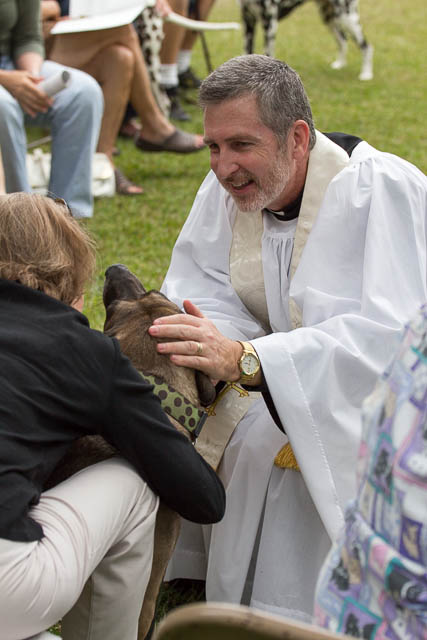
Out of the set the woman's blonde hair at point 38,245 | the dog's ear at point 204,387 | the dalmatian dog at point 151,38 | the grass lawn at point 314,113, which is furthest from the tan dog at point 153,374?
the dalmatian dog at point 151,38

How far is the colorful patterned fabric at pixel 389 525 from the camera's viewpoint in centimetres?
151

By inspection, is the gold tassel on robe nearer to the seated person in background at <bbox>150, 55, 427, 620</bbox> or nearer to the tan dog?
the seated person in background at <bbox>150, 55, 427, 620</bbox>

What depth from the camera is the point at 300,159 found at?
124 inches

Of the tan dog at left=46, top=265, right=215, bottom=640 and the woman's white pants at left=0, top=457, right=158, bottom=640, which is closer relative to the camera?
the woman's white pants at left=0, top=457, right=158, bottom=640

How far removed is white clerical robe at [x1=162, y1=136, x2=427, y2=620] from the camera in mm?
2762

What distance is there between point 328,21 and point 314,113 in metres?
3.62

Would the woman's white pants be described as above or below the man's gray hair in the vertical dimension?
below

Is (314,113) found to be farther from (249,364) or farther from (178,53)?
(249,364)

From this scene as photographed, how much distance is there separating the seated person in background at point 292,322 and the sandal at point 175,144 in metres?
4.72

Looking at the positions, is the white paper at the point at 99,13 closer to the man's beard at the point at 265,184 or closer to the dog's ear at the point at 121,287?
the man's beard at the point at 265,184

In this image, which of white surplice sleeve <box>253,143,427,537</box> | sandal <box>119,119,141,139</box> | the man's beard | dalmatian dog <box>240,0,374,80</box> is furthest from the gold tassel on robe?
dalmatian dog <box>240,0,374,80</box>

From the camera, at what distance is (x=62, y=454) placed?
2297 millimetres

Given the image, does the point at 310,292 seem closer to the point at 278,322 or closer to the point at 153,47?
the point at 278,322

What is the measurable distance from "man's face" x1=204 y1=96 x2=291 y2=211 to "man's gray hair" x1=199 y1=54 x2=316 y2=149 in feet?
0.07
